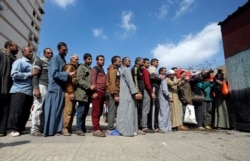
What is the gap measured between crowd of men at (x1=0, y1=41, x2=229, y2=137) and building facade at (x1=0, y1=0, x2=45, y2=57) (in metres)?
23.2

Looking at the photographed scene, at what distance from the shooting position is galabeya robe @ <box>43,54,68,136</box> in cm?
461

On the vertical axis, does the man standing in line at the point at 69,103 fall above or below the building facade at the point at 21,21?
below

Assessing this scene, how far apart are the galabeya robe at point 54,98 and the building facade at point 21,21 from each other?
23.6 metres

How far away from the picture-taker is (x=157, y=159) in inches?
104

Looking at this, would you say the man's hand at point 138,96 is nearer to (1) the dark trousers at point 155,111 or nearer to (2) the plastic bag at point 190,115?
(1) the dark trousers at point 155,111

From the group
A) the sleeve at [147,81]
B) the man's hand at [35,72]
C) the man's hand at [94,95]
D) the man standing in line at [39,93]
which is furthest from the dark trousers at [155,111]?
the man's hand at [35,72]

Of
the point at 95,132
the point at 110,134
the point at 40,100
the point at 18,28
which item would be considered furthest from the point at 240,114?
the point at 18,28

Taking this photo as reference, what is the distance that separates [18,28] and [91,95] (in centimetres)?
3040

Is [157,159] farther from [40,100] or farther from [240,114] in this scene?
[240,114]

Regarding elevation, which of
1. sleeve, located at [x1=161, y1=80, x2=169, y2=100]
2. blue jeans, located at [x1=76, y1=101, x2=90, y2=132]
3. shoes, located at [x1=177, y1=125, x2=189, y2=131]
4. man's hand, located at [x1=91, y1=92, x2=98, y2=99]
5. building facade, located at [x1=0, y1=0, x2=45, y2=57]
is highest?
building facade, located at [x1=0, y1=0, x2=45, y2=57]

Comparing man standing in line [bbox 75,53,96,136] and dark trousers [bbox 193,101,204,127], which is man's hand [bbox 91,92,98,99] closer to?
man standing in line [bbox 75,53,96,136]

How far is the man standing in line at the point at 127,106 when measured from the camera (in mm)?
4883

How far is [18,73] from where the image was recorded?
4.62 meters

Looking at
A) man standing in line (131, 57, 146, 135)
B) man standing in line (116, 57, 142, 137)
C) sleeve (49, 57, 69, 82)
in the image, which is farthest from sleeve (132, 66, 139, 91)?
sleeve (49, 57, 69, 82)
